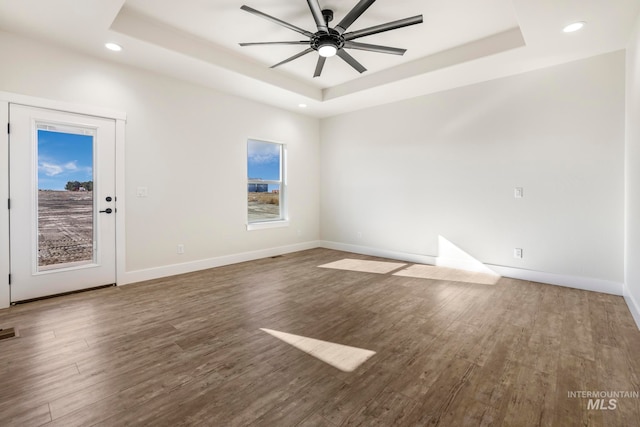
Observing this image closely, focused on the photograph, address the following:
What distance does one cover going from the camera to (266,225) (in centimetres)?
570

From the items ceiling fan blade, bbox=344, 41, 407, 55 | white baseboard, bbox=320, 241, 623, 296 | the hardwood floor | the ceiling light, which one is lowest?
the hardwood floor

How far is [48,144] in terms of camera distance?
3422 millimetres

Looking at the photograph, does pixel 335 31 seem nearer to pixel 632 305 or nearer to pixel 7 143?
pixel 7 143

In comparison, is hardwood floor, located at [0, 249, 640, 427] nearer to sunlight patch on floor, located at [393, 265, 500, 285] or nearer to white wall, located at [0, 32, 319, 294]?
sunlight patch on floor, located at [393, 265, 500, 285]

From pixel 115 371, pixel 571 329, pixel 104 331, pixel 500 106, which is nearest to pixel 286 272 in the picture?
pixel 104 331

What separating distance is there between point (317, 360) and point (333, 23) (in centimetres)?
343

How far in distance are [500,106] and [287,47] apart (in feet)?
10.1

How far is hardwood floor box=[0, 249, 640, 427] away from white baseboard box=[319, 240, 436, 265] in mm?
1456

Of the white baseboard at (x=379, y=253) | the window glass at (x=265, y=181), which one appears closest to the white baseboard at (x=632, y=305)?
the white baseboard at (x=379, y=253)

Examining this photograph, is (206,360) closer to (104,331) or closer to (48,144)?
(104,331)

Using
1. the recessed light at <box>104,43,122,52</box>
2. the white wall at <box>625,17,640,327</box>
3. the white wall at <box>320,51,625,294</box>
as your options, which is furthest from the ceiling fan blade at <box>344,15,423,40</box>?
the recessed light at <box>104,43,122,52</box>

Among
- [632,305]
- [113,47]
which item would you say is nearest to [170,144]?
[113,47]

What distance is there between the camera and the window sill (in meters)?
5.47

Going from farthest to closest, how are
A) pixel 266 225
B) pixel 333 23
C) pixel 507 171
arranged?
pixel 266 225 → pixel 507 171 → pixel 333 23
